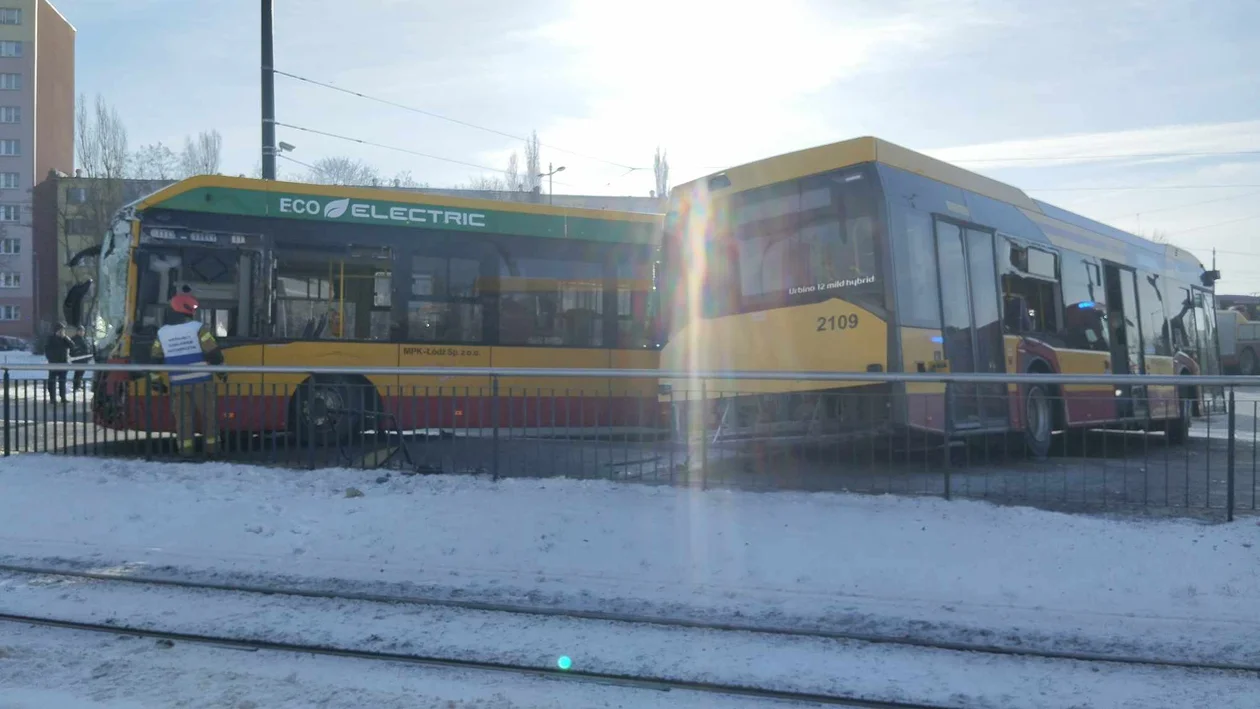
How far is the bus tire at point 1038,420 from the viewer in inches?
304

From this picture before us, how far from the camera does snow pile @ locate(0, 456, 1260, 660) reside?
239 inches

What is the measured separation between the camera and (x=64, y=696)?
4.55 meters

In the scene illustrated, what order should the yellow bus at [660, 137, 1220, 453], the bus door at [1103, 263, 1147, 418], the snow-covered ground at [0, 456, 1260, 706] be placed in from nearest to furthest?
the snow-covered ground at [0, 456, 1260, 706] < the yellow bus at [660, 137, 1220, 453] < the bus door at [1103, 263, 1147, 418]

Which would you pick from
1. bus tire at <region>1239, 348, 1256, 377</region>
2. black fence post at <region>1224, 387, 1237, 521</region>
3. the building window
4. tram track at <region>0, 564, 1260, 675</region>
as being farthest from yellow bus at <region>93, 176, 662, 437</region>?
bus tire at <region>1239, 348, 1256, 377</region>

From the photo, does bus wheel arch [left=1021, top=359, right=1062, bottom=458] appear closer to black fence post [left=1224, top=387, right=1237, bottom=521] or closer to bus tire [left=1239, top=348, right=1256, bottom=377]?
black fence post [left=1224, top=387, right=1237, bottom=521]

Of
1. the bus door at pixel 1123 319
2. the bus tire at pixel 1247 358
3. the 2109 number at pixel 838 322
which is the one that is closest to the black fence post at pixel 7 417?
the 2109 number at pixel 838 322

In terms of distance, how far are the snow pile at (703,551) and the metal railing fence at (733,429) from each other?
0.90 ft

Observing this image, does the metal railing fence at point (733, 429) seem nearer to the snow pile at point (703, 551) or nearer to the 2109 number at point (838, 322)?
the snow pile at point (703, 551)

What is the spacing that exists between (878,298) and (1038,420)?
229cm

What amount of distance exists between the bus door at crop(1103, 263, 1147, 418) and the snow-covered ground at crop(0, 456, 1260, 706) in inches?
305

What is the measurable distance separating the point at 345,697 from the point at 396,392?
5.18 meters

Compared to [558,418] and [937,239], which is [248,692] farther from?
[937,239]

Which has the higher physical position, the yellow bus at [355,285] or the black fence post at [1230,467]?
the yellow bus at [355,285]

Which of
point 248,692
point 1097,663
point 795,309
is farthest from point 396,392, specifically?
point 1097,663
